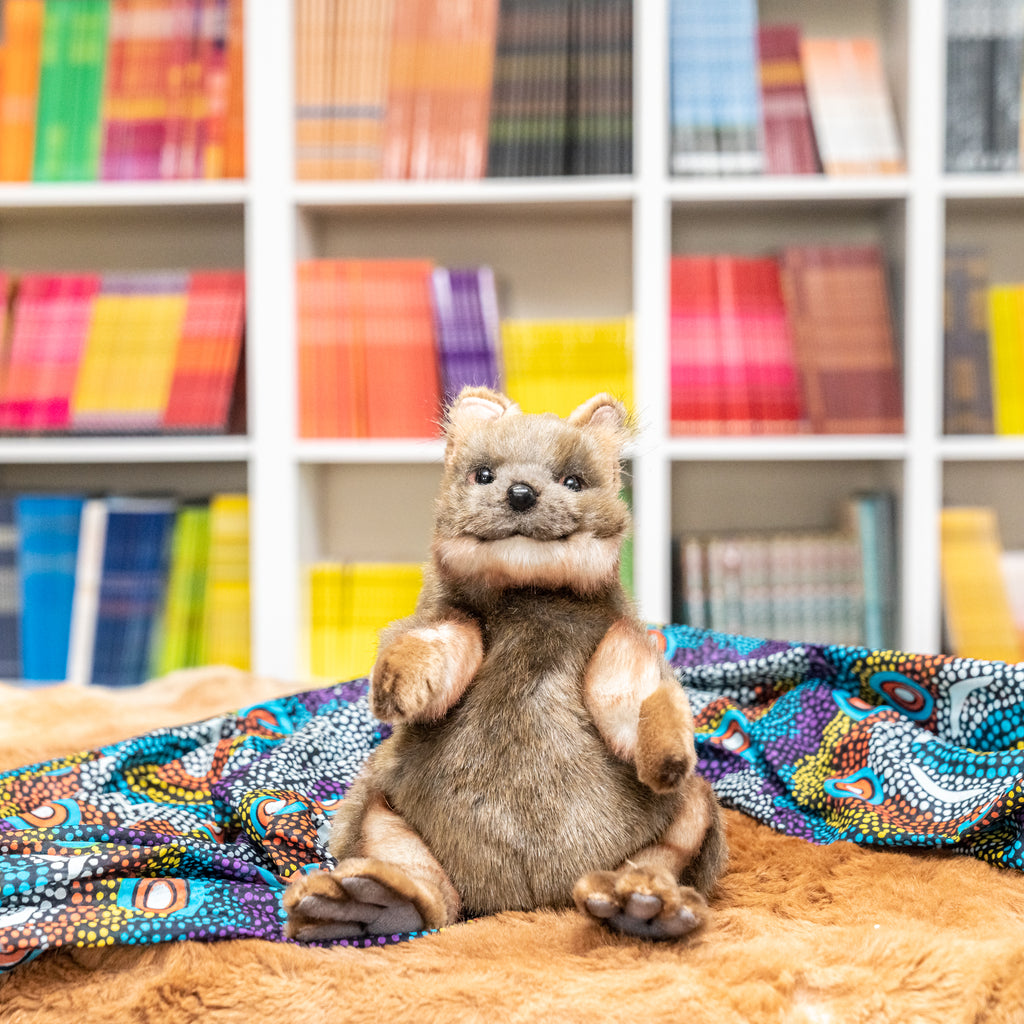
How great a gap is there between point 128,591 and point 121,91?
0.79 meters

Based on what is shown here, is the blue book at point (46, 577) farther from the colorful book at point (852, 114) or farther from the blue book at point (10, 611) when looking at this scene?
the colorful book at point (852, 114)

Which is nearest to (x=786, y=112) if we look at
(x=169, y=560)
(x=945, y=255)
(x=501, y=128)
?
(x=945, y=255)

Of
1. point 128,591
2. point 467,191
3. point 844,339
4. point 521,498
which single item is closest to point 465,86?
point 467,191

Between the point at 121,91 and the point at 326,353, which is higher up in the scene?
the point at 121,91

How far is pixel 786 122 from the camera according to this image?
5.30 feet

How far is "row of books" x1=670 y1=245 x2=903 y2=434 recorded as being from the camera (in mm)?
1600

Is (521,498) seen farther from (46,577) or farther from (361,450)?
(46,577)

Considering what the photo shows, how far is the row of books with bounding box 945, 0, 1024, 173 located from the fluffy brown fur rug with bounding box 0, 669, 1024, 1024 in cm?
129

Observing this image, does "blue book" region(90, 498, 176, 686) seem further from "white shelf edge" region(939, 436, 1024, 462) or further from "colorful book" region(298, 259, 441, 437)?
"white shelf edge" region(939, 436, 1024, 462)

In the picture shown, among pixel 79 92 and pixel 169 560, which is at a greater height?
pixel 79 92

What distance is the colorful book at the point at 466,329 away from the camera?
64.0 inches

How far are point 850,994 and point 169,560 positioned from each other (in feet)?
4.53

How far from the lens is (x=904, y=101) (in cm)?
158

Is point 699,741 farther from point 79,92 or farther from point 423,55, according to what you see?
point 79,92
